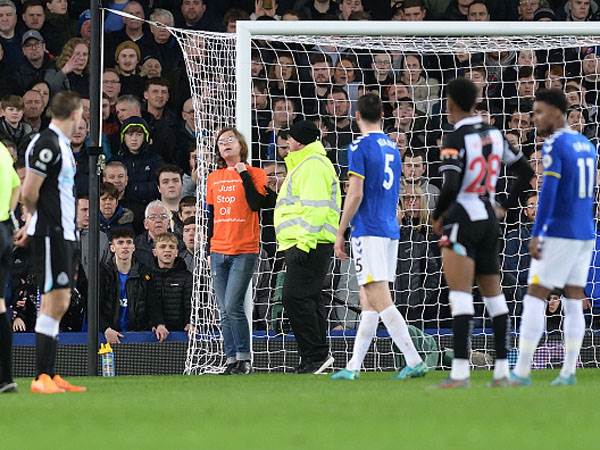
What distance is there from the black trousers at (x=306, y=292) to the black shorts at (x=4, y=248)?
10.4 ft

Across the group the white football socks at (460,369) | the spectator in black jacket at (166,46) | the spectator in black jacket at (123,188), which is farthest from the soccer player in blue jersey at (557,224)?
the spectator in black jacket at (166,46)

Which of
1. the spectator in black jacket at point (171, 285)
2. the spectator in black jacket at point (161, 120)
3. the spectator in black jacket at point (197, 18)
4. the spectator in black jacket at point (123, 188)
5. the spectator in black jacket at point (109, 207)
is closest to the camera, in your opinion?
the spectator in black jacket at point (171, 285)

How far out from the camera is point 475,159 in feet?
31.9

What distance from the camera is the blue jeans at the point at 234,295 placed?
13297 mm

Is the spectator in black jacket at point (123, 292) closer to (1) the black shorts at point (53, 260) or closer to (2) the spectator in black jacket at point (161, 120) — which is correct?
(2) the spectator in black jacket at point (161, 120)

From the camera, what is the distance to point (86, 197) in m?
15.5

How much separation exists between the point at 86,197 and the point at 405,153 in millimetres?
3374

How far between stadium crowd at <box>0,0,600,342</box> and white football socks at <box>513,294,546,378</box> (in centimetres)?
389

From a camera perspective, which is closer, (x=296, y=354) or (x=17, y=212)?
(x=296, y=354)

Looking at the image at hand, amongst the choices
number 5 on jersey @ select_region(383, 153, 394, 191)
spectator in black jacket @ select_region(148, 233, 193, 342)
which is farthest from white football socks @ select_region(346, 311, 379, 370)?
spectator in black jacket @ select_region(148, 233, 193, 342)

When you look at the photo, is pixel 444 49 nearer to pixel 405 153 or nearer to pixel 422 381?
pixel 405 153

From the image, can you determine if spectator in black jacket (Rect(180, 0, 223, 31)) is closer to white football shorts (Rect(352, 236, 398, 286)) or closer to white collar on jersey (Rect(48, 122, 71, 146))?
white football shorts (Rect(352, 236, 398, 286))

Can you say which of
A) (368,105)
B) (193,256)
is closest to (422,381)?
(368,105)

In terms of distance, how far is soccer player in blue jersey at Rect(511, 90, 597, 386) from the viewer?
32.7 ft
